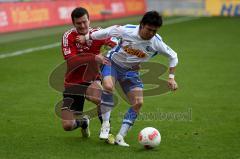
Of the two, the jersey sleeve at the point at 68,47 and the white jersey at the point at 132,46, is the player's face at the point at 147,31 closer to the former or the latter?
the white jersey at the point at 132,46

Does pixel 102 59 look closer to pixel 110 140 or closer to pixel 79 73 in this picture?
pixel 79 73

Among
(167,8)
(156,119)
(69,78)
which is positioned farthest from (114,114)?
(167,8)

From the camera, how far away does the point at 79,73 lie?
8.93m

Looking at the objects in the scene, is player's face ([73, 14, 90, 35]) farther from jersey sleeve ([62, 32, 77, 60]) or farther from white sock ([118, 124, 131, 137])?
white sock ([118, 124, 131, 137])

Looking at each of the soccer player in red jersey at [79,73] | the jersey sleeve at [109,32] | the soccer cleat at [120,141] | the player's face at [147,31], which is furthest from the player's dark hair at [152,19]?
the soccer cleat at [120,141]

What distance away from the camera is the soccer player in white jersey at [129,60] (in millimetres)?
8250

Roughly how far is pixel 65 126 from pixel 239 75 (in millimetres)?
8075

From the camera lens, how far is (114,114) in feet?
35.5

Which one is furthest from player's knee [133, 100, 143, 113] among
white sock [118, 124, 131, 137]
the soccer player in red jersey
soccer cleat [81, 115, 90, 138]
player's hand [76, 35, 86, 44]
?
player's hand [76, 35, 86, 44]

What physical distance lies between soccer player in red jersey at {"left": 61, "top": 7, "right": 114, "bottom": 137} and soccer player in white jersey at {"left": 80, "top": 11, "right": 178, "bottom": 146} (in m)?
0.18

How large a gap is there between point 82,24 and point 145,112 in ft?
10.3

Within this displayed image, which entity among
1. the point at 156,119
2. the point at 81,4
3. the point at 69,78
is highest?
the point at 69,78

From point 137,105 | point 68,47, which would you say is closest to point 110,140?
point 137,105

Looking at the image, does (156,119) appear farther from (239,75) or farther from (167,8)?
(167,8)
